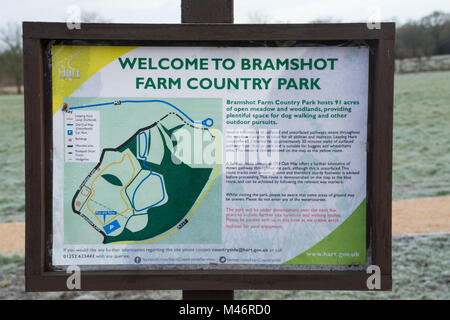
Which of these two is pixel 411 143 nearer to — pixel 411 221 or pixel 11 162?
pixel 411 221

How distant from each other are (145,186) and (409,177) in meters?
8.50

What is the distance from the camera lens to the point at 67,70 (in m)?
2.11

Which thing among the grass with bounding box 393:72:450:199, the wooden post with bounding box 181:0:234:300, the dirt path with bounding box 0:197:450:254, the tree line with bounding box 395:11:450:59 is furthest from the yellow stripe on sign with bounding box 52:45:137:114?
the tree line with bounding box 395:11:450:59

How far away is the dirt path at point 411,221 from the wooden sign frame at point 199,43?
4.47 m

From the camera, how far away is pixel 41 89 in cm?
208

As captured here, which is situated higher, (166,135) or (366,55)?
(366,55)

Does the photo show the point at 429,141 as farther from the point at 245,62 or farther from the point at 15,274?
the point at 245,62

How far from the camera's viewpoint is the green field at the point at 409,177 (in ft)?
15.2

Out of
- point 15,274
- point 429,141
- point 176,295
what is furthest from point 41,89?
point 429,141

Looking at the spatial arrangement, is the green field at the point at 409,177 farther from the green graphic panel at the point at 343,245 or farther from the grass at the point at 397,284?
the green graphic panel at the point at 343,245

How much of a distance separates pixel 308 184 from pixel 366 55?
23.5 inches

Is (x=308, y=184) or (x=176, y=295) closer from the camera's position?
(x=308, y=184)

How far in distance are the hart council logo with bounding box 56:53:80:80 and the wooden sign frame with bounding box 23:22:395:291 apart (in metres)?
0.05

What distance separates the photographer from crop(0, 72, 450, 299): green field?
4633mm
